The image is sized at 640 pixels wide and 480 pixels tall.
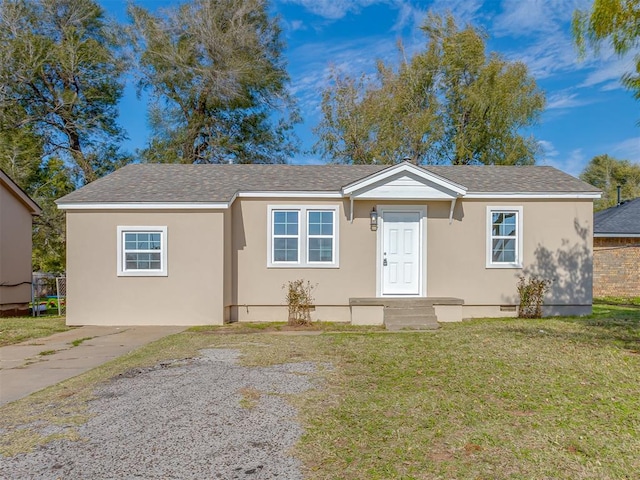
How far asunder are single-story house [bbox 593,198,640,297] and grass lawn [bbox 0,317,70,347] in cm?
1823

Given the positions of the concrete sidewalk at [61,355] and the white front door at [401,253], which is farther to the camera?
the white front door at [401,253]

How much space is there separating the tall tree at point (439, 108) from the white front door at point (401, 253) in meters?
13.0

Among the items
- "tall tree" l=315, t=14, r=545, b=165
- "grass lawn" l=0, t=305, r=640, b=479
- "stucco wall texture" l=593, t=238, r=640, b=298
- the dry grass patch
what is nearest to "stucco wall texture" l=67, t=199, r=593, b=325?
"grass lawn" l=0, t=305, r=640, b=479

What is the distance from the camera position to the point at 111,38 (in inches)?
920

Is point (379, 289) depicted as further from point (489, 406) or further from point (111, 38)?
point (111, 38)

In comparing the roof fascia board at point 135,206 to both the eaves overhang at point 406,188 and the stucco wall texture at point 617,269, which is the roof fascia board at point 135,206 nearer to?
the eaves overhang at point 406,188

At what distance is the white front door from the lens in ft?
37.6

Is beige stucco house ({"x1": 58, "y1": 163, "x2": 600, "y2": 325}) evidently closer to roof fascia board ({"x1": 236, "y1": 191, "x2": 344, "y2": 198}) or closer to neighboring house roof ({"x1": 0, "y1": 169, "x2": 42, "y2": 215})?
roof fascia board ({"x1": 236, "y1": 191, "x2": 344, "y2": 198})

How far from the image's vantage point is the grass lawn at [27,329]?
356 inches

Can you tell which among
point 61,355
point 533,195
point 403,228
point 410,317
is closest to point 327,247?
point 403,228

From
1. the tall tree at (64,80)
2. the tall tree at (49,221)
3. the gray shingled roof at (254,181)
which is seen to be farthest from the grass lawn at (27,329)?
the tall tree at (64,80)

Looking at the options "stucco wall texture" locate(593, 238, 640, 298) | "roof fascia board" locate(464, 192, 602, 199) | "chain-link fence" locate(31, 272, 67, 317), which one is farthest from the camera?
"stucco wall texture" locate(593, 238, 640, 298)

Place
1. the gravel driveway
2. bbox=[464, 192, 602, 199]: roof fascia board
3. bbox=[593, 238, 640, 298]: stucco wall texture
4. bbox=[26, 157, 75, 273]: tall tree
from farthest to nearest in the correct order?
bbox=[26, 157, 75, 273]: tall tree < bbox=[593, 238, 640, 298]: stucco wall texture < bbox=[464, 192, 602, 199]: roof fascia board < the gravel driveway

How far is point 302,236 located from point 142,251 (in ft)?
12.8
